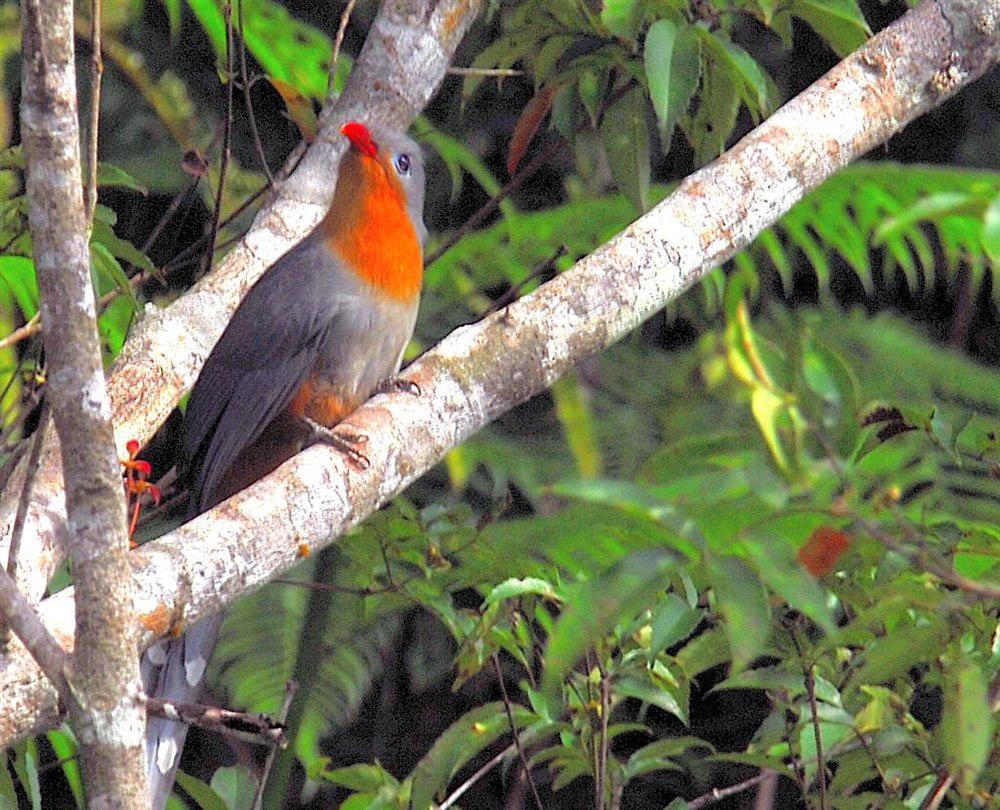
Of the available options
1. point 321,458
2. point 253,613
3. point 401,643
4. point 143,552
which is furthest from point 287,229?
point 401,643

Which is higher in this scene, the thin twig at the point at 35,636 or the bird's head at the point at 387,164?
the bird's head at the point at 387,164

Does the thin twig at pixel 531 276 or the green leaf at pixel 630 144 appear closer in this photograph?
the green leaf at pixel 630 144

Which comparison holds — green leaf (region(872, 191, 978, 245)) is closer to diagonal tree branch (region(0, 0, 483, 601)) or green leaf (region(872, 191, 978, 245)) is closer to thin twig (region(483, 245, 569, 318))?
thin twig (region(483, 245, 569, 318))

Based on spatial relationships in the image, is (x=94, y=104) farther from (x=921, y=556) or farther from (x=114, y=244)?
(x=921, y=556)

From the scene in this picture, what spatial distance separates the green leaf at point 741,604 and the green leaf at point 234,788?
1124 millimetres

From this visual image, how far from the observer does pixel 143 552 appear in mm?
1723

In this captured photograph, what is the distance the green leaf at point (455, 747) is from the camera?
1.85m

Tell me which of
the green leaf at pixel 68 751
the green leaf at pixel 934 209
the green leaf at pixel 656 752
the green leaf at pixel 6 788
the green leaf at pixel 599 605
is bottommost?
the green leaf at pixel 656 752

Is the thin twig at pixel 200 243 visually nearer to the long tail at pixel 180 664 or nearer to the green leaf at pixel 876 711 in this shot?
the long tail at pixel 180 664

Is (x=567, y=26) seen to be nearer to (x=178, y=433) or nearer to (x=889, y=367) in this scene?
(x=178, y=433)

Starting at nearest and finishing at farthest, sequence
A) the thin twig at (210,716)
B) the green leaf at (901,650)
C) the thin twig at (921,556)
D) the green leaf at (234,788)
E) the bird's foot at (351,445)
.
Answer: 1. the thin twig at (921,556)
2. the green leaf at (901,650)
3. the thin twig at (210,716)
4. the bird's foot at (351,445)
5. the green leaf at (234,788)

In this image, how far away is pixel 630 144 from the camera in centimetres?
242

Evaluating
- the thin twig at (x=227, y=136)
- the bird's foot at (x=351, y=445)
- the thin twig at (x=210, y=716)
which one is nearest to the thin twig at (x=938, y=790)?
the thin twig at (x=210, y=716)

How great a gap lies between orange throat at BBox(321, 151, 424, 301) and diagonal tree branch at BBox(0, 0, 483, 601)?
148 millimetres
